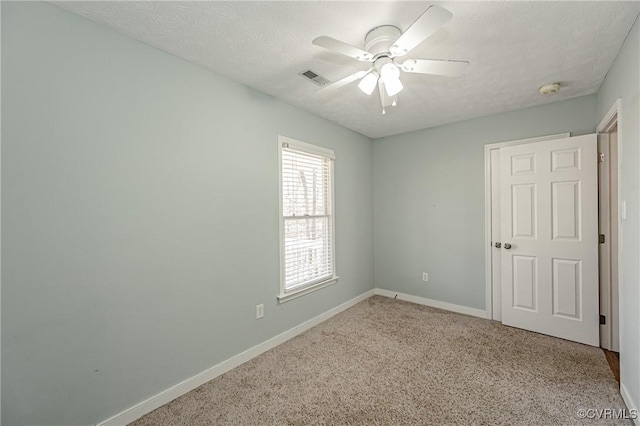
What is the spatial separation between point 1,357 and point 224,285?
1.25m

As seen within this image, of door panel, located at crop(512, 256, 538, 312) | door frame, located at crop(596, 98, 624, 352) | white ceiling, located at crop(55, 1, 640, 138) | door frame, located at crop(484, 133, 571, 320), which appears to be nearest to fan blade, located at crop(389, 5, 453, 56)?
white ceiling, located at crop(55, 1, 640, 138)

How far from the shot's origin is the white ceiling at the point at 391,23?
155cm

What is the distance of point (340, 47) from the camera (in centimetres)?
154

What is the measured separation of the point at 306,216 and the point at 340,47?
191 centimetres

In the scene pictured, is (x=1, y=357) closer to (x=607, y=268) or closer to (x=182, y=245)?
(x=182, y=245)

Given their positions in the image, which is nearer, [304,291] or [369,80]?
[369,80]

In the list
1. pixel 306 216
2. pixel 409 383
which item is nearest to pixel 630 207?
pixel 409 383

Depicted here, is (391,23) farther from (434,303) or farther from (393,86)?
(434,303)

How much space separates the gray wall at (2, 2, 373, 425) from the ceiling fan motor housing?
127cm

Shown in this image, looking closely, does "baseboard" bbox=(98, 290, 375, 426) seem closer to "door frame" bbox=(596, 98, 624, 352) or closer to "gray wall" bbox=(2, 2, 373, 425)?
"gray wall" bbox=(2, 2, 373, 425)

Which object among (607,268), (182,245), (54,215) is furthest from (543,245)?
(54,215)

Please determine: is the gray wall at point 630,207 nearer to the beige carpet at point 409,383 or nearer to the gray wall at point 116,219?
the beige carpet at point 409,383

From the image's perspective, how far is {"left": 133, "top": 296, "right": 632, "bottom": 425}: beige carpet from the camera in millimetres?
1800

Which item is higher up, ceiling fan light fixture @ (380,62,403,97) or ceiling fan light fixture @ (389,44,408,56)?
ceiling fan light fixture @ (389,44,408,56)
